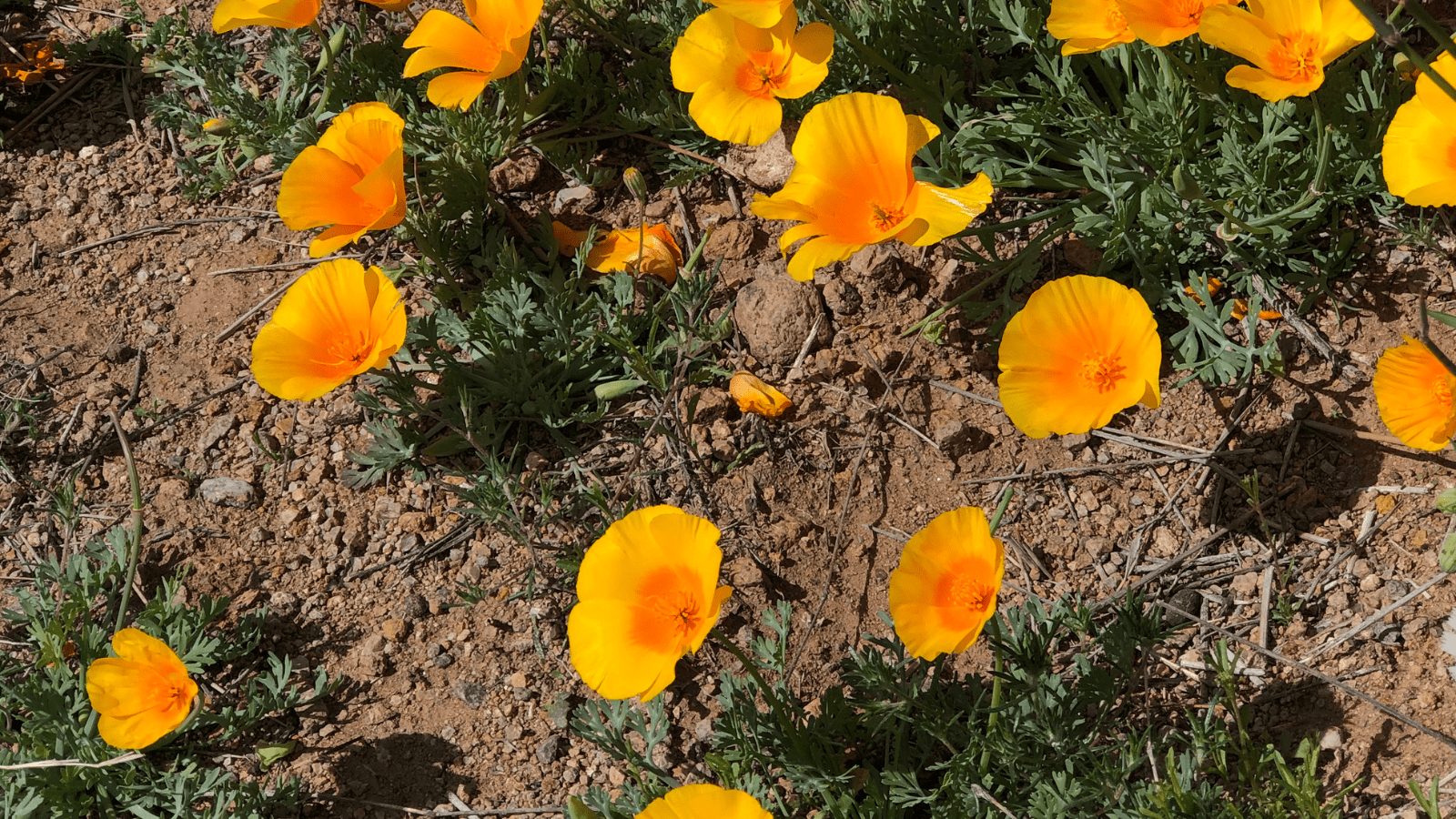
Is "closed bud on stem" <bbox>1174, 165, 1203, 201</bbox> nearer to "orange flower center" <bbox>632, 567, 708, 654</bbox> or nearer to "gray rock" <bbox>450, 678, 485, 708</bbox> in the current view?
"orange flower center" <bbox>632, 567, 708, 654</bbox>

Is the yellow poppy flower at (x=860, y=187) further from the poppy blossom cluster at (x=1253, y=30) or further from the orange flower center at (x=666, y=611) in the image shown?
the orange flower center at (x=666, y=611)

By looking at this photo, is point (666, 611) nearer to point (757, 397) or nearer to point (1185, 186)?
point (757, 397)

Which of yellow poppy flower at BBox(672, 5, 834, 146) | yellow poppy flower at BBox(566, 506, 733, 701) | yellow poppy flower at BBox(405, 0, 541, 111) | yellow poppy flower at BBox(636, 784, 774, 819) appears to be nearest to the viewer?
yellow poppy flower at BBox(636, 784, 774, 819)

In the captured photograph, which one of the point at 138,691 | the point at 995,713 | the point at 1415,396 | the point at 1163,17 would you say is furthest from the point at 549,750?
the point at 1163,17

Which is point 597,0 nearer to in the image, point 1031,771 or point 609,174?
point 609,174

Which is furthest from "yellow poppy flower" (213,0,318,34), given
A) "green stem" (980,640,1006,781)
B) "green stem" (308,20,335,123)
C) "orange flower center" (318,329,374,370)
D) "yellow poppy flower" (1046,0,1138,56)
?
"green stem" (980,640,1006,781)

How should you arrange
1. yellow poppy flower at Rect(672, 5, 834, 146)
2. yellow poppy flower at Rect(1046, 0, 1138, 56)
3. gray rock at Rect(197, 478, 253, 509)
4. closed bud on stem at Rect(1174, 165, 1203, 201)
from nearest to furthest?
closed bud on stem at Rect(1174, 165, 1203, 201) → yellow poppy flower at Rect(1046, 0, 1138, 56) → yellow poppy flower at Rect(672, 5, 834, 146) → gray rock at Rect(197, 478, 253, 509)

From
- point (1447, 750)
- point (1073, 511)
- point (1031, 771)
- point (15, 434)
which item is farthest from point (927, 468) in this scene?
point (15, 434)
